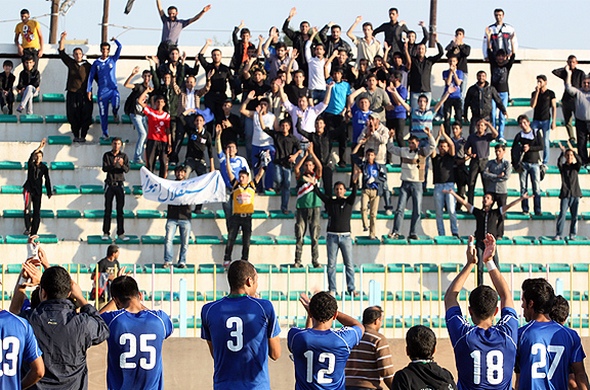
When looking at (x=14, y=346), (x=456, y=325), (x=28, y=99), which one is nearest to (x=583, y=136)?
(x=28, y=99)

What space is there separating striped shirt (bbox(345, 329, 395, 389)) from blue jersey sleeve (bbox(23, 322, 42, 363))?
9.28ft

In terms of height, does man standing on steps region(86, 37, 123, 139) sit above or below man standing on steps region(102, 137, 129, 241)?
above

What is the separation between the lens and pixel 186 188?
66.2ft

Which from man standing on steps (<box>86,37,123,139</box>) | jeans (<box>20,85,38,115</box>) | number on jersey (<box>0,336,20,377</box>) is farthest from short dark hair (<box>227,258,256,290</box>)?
jeans (<box>20,85,38,115</box>)

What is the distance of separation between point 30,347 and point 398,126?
14.5 m

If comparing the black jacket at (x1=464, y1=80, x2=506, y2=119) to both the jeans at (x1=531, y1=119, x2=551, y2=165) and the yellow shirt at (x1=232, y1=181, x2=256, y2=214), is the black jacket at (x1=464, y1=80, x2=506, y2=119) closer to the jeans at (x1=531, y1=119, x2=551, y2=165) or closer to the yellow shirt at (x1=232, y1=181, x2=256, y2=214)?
the jeans at (x1=531, y1=119, x2=551, y2=165)

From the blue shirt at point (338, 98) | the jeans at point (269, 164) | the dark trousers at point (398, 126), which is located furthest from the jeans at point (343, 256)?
the blue shirt at point (338, 98)

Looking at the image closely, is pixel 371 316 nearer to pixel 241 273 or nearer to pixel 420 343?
pixel 241 273

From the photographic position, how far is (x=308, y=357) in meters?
9.35

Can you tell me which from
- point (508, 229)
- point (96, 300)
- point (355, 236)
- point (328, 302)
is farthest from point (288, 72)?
point (328, 302)

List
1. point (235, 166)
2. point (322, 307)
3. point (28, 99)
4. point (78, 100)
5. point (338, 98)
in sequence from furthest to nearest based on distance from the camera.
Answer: point (28, 99) < point (78, 100) < point (338, 98) < point (235, 166) < point (322, 307)

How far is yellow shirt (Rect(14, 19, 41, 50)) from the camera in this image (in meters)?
24.8

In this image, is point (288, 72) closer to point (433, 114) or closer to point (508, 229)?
point (433, 114)

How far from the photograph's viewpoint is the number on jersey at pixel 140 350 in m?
9.36
